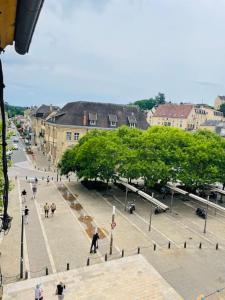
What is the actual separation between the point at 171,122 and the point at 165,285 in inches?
3359

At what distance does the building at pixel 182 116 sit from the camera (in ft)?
316

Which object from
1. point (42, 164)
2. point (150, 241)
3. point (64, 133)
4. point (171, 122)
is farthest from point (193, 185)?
point (171, 122)

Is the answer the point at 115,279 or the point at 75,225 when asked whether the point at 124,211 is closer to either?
the point at 75,225

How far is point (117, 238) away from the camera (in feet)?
78.9

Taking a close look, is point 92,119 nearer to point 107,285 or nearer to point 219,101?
point 107,285

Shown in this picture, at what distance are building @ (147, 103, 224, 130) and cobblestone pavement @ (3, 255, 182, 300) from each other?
8095 cm

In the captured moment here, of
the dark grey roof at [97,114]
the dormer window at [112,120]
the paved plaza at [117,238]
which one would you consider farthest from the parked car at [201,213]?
the dormer window at [112,120]

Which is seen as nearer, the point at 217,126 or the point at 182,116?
the point at 217,126

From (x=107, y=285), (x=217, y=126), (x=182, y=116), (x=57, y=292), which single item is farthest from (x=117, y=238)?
(x=182, y=116)

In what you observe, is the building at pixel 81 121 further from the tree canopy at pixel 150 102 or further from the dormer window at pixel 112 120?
the tree canopy at pixel 150 102

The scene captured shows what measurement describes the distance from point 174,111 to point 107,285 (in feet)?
287

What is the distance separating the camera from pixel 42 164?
57.1 metres

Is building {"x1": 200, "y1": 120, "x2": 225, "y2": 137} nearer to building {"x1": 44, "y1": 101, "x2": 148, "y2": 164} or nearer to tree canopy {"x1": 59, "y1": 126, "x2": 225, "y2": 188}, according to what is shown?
building {"x1": 44, "y1": 101, "x2": 148, "y2": 164}

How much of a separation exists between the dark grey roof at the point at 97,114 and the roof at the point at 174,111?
129 feet
